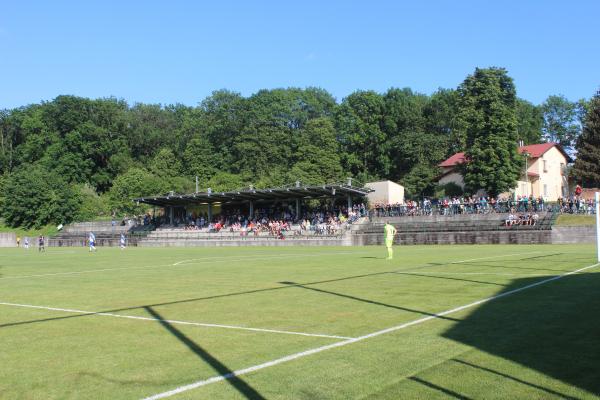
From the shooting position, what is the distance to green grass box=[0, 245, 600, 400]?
595 cm

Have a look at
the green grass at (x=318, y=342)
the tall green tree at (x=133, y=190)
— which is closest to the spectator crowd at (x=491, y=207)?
the green grass at (x=318, y=342)

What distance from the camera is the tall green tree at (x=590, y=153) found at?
71.5 meters

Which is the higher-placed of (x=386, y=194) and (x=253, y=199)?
(x=386, y=194)

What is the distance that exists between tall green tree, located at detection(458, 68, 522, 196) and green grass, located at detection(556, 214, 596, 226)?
2394cm

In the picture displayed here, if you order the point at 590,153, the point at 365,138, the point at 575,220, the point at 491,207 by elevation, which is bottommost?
the point at 575,220

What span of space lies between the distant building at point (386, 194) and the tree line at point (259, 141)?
858 cm

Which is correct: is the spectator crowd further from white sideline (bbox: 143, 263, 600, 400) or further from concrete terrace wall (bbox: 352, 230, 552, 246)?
white sideline (bbox: 143, 263, 600, 400)

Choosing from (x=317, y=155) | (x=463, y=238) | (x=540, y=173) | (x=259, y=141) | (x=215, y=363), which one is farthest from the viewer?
(x=259, y=141)

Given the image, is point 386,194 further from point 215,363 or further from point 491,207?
point 215,363

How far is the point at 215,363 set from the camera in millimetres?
7070

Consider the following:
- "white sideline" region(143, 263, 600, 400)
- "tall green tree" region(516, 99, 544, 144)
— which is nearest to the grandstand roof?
"white sideline" region(143, 263, 600, 400)

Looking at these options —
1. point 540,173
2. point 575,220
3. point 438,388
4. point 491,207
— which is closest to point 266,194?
point 491,207

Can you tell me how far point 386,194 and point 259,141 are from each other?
120 feet

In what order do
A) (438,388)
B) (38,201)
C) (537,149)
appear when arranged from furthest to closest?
(38,201) → (537,149) → (438,388)
